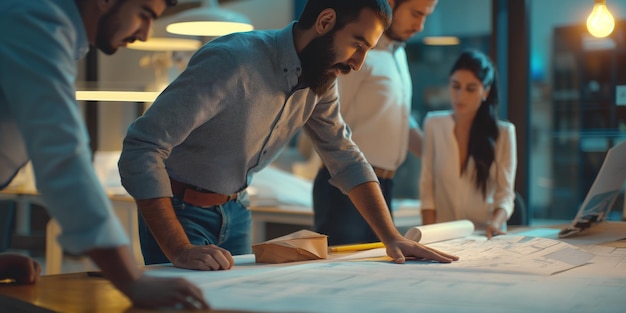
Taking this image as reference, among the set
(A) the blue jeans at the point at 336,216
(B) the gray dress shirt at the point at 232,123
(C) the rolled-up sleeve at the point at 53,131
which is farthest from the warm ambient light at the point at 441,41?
(C) the rolled-up sleeve at the point at 53,131

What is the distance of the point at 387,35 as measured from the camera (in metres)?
2.86

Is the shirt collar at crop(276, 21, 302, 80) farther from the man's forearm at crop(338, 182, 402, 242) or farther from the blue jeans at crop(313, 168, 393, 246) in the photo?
the blue jeans at crop(313, 168, 393, 246)

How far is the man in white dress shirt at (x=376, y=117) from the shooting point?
2.73 meters

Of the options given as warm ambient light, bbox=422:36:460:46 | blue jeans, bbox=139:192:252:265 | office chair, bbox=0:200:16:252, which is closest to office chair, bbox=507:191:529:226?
blue jeans, bbox=139:192:252:265

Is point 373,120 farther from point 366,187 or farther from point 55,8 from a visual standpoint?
point 55,8

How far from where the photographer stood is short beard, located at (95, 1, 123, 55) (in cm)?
117

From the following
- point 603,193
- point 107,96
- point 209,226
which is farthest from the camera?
point 603,193

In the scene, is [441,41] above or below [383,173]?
above

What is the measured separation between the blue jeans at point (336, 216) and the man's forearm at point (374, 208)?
70 cm

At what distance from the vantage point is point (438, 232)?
2199mm

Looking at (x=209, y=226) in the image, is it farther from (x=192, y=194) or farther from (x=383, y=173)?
(x=383, y=173)

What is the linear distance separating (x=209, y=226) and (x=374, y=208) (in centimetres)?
41

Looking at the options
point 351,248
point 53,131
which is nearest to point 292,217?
point 351,248

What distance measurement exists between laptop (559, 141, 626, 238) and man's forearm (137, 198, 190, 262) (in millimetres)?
1347
